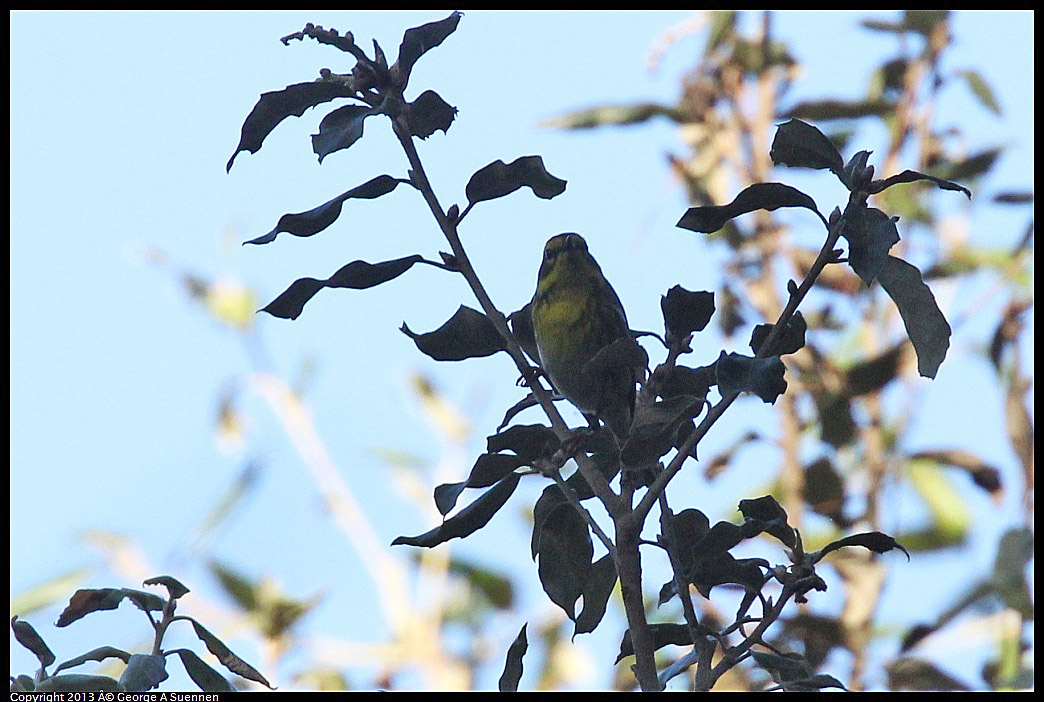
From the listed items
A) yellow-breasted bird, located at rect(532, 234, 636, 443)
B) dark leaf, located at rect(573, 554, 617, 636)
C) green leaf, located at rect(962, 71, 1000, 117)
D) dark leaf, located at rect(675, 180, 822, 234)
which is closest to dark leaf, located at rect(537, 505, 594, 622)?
dark leaf, located at rect(573, 554, 617, 636)

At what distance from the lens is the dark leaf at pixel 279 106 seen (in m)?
1.29

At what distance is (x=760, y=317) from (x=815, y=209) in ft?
7.29

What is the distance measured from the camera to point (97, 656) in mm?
1356

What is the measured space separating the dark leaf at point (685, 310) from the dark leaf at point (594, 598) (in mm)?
300

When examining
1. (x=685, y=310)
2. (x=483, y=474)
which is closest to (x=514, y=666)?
(x=483, y=474)

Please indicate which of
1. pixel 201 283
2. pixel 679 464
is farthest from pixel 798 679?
pixel 201 283

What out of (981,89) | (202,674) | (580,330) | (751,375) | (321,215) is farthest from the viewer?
(981,89)

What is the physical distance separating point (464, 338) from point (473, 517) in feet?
0.69

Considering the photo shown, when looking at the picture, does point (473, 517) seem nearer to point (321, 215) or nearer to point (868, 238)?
point (321, 215)

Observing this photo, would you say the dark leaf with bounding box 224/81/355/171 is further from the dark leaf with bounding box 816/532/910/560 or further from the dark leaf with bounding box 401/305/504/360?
the dark leaf with bounding box 816/532/910/560

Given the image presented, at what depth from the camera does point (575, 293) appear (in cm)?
179

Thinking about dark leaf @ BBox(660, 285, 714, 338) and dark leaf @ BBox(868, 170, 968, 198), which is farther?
dark leaf @ BBox(660, 285, 714, 338)

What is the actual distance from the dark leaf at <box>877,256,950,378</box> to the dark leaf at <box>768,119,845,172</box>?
5.1 inches

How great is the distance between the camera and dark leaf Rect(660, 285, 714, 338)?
→ 1271 mm
